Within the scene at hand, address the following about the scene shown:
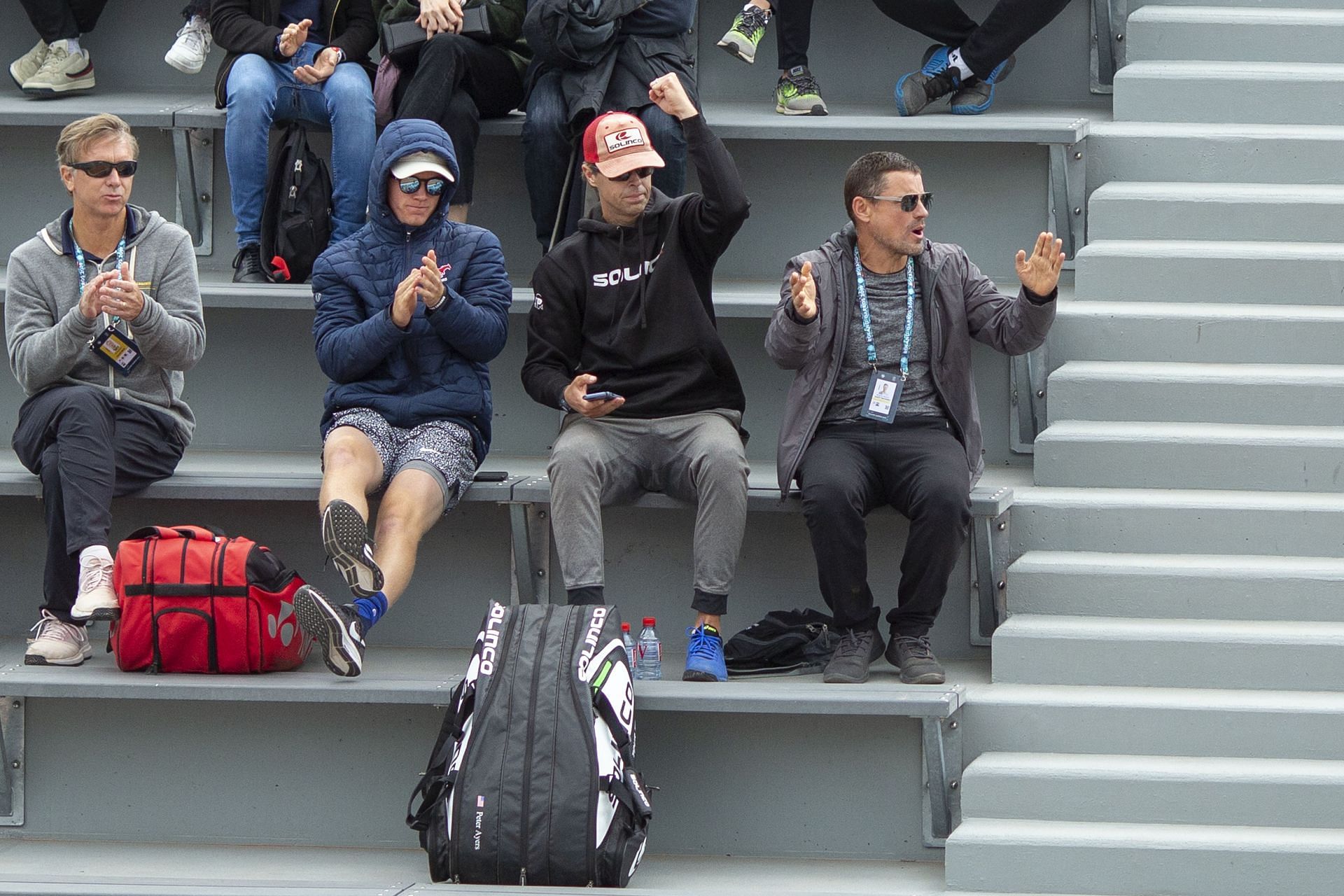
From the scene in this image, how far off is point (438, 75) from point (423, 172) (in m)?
0.65

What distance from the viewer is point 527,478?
4262mm

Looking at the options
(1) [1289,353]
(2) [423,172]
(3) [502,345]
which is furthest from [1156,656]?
(2) [423,172]

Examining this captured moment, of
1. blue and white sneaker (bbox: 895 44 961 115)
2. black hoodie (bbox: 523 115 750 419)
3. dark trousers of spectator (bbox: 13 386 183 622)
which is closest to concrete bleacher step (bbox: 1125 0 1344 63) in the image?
blue and white sneaker (bbox: 895 44 961 115)

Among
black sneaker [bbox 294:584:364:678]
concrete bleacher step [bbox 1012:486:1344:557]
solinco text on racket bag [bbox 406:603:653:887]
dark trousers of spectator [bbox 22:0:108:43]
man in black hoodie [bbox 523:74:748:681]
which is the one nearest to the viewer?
solinco text on racket bag [bbox 406:603:653:887]

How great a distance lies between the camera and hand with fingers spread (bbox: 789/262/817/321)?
12.7ft

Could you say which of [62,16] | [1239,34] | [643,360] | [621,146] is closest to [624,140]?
[621,146]

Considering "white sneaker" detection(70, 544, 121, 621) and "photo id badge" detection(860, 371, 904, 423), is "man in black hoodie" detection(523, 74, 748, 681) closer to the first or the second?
"photo id badge" detection(860, 371, 904, 423)

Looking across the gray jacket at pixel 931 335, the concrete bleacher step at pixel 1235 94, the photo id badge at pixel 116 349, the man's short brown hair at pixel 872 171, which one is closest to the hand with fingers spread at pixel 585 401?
the gray jacket at pixel 931 335

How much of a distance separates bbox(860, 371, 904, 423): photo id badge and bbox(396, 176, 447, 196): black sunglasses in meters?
1.13

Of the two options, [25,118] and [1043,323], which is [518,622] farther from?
[25,118]

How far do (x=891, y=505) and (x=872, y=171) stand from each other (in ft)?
2.50

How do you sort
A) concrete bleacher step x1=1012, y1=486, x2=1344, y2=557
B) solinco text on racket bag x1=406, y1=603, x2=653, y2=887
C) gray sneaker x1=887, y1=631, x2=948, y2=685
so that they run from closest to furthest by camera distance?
solinco text on racket bag x1=406, y1=603, x2=653, y2=887
gray sneaker x1=887, y1=631, x2=948, y2=685
concrete bleacher step x1=1012, y1=486, x2=1344, y2=557

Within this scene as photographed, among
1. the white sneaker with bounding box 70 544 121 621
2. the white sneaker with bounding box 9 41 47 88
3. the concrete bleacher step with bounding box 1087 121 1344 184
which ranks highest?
the white sneaker with bounding box 9 41 47 88

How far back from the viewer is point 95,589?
152 inches
